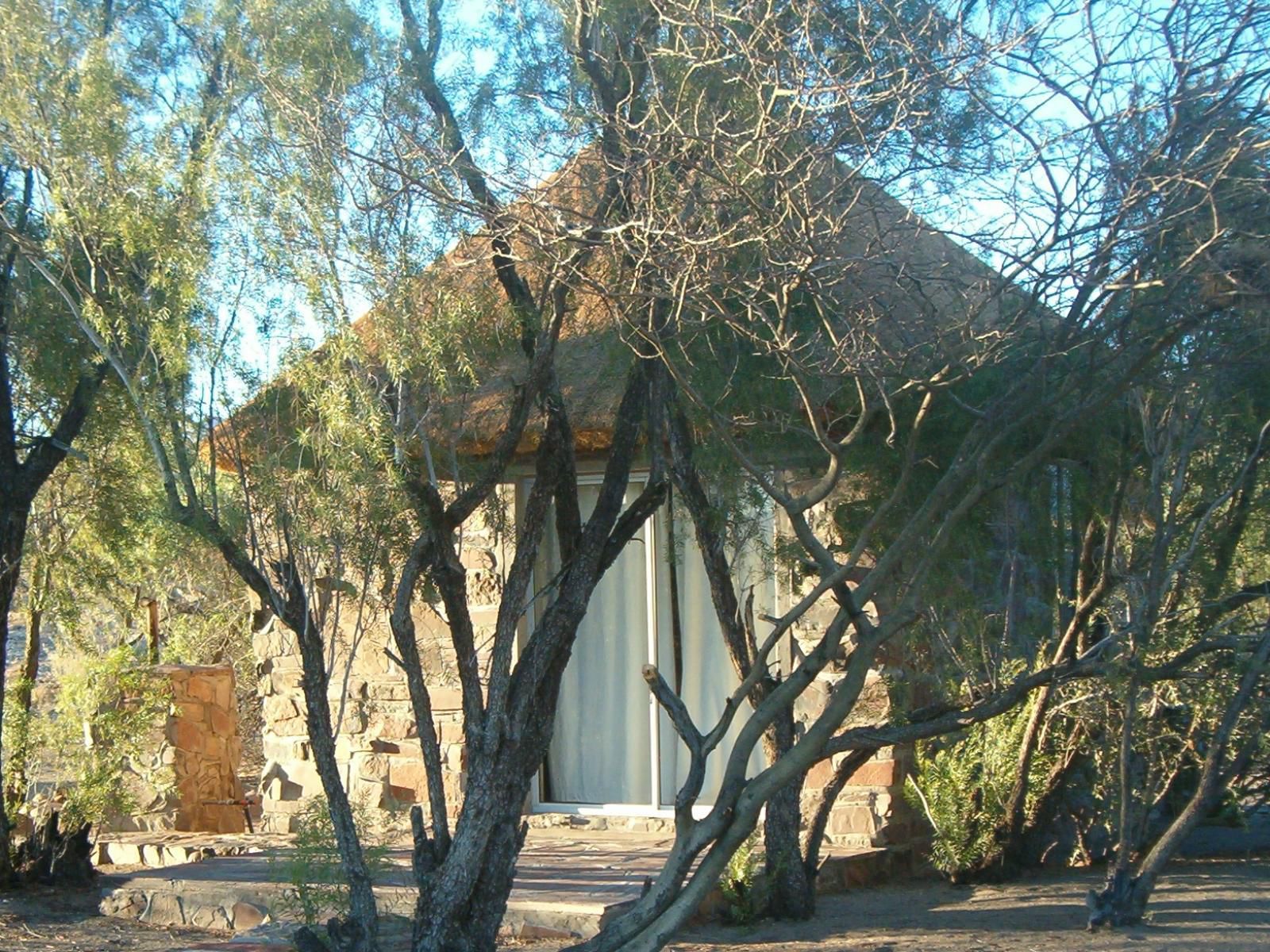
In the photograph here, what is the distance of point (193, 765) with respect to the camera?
34.5ft

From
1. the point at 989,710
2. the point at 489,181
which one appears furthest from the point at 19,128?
the point at 989,710

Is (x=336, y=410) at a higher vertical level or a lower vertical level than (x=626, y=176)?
lower

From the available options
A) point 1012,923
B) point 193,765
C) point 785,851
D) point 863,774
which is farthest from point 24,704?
point 1012,923

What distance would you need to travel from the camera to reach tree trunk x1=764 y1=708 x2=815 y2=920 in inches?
253

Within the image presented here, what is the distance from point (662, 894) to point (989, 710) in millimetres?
1415

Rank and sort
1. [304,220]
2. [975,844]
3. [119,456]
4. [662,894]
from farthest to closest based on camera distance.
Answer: [119,456] → [975,844] → [304,220] → [662,894]

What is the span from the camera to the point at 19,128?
19.6 feet

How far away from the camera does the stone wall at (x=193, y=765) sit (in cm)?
1008

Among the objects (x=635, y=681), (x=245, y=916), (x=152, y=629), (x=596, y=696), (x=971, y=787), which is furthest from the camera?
(x=152, y=629)

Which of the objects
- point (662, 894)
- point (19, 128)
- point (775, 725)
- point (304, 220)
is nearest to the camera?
point (662, 894)

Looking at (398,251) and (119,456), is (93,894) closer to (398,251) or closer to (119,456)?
(119,456)

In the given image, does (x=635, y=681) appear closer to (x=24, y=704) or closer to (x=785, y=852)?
(x=785, y=852)

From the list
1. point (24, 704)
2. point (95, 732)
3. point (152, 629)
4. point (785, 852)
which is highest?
point (152, 629)

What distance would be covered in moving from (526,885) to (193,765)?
466cm
